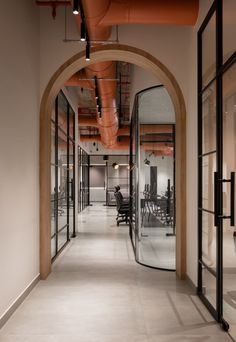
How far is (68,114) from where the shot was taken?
956cm

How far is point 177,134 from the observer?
592 centimetres

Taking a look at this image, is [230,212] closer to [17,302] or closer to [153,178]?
[17,302]

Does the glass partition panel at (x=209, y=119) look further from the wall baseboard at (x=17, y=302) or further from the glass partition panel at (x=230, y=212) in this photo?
the wall baseboard at (x=17, y=302)

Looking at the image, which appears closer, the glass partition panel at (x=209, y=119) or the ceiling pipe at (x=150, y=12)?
the glass partition panel at (x=209, y=119)

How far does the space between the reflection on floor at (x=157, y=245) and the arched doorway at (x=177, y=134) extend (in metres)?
1.10

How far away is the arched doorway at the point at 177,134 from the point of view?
571cm

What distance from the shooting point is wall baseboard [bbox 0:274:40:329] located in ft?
12.9

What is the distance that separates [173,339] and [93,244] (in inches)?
218

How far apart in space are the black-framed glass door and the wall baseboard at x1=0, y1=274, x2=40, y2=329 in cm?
209

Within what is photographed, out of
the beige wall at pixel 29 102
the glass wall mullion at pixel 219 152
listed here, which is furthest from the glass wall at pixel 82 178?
the glass wall mullion at pixel 219 152

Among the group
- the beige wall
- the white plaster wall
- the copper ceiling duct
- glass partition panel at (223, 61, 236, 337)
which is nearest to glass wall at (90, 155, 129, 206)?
glass partition panel at (223, 61, 236, 337)

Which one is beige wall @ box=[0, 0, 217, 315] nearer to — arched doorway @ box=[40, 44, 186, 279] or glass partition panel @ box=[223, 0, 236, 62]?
arched doorway @ box=[40, 44, 186, 279]

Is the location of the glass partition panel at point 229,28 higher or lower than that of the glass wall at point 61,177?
higher

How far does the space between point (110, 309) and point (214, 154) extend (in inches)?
79.7
